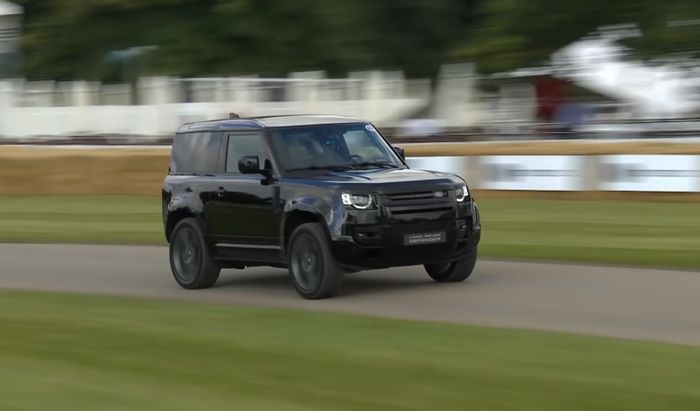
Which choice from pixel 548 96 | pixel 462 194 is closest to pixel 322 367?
pixel 462 194

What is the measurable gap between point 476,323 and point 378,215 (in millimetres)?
1824

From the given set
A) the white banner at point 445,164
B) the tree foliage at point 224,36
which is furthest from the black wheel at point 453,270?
the white banner at point 445,164

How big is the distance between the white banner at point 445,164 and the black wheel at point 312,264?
13.8m

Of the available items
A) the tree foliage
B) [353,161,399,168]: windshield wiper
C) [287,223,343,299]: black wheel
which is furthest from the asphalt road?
the tree foliage

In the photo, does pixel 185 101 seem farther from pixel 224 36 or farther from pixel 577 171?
pixel 224 36

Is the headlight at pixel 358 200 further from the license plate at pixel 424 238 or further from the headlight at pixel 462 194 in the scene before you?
the headlight at pixel 462 194

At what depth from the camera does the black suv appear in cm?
1180

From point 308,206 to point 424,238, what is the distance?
43.2 inches

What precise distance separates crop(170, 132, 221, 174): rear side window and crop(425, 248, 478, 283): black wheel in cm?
246

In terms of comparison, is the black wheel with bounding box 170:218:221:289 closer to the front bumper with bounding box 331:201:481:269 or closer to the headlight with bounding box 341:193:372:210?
the front bumper with bounding box 331:201:481:269

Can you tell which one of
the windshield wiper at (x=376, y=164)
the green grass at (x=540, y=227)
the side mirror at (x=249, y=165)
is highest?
the side mirror at (x=249, y=165)

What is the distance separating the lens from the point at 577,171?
24359 mm

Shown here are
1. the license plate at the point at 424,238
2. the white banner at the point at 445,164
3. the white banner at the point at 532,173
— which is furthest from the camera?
the white banner at the point at 445,164

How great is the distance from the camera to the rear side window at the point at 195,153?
1350cm
